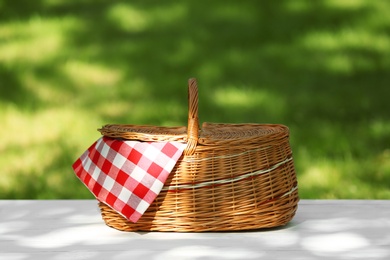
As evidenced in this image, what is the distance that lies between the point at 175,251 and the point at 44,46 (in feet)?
9.29

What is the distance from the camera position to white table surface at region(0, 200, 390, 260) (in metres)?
2.14

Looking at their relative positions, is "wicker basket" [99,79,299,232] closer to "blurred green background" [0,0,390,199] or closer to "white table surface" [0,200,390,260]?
"white table surface" [0,200,390,260]

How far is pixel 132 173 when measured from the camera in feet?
7.65

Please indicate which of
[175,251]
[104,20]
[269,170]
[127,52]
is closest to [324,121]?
[127,52]

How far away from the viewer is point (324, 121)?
164 inches

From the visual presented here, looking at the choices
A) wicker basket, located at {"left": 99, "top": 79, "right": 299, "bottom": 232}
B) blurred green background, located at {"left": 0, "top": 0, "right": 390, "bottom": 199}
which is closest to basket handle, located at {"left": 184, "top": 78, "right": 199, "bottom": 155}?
wicker basket, located at {"left": 99, "top": 79, "right": 299, "bottom": 232}

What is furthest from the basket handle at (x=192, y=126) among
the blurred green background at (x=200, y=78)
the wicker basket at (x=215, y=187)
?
the blurred green background at (x=200, y=78)

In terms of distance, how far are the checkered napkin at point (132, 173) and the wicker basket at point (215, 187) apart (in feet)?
0.09

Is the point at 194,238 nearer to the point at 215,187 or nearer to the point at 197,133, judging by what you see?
the point at 215,187

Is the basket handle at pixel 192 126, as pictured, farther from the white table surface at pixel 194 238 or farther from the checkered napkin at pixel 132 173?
the white table surface at pixel 194 238

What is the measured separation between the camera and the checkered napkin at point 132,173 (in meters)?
2.30

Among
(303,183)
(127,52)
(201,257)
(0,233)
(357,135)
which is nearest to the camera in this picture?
(201,257)

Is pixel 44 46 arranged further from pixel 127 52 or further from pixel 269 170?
pixel 269 170

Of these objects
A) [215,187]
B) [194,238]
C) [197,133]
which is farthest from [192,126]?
[194,238]
